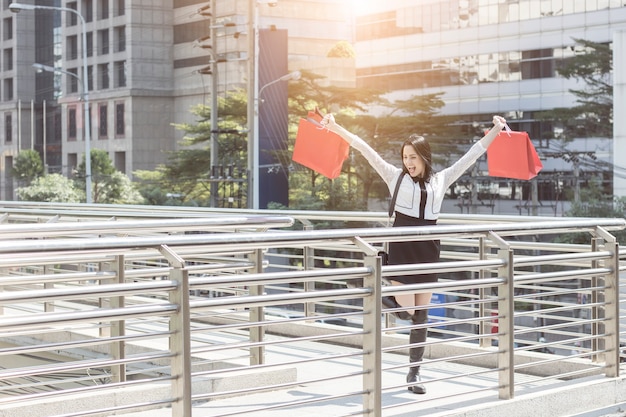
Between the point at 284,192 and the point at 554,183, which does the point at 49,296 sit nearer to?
the point at 284,192

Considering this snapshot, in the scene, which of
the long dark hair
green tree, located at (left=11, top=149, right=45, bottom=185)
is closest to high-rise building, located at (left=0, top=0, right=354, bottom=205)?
green tree, located at (left=11, top=149, right=45, bottom=185)

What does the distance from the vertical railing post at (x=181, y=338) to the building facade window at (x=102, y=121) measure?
95.8 metres

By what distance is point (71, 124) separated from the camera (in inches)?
4163

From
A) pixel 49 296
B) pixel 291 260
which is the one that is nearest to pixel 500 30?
pixel 291 260

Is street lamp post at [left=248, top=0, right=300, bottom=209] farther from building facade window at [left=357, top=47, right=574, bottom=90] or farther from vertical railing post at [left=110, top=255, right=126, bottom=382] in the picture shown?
vertical railing post at [left=110, top=255, right=126, bottom=382]

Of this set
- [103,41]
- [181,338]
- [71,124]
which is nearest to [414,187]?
[181,338]

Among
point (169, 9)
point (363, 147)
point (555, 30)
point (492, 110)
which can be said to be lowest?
point (363, 147)

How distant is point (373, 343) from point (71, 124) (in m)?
103

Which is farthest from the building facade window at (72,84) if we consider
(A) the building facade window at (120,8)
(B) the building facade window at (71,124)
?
(A) the building facade window at (120,8)

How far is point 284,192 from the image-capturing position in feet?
181

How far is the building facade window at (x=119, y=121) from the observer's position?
319 ft

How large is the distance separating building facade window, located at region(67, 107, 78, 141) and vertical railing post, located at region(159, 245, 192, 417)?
334 ft

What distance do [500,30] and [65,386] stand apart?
6392cm

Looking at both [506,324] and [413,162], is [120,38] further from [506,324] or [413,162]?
[506,324]
